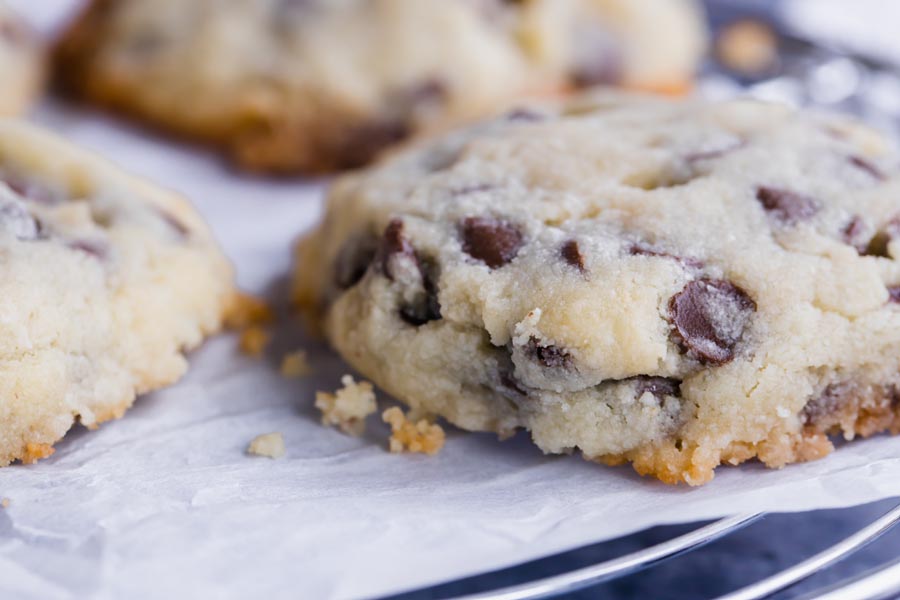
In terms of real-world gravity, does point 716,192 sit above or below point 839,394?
above

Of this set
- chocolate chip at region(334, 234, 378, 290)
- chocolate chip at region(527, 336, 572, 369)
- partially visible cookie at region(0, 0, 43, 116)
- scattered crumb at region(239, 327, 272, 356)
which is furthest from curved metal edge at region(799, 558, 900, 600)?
partially visible cookie at region(0, 0, 43, 116)

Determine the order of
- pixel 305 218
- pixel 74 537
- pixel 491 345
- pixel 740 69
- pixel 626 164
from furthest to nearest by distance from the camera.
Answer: pixel 740 69 < pixel 305 218 < pixel 626 164 < pixel 491 345 < pixel 74 537

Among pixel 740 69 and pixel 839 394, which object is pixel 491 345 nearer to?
pixel 839 394

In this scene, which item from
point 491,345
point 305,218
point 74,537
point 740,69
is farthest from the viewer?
point 740,69

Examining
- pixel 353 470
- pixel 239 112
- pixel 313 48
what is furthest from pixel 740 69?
pixel 353 470

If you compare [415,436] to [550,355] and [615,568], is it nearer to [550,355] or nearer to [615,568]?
[550,355]

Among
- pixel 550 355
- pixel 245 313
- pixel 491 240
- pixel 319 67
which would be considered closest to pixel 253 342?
pixel 245 313
